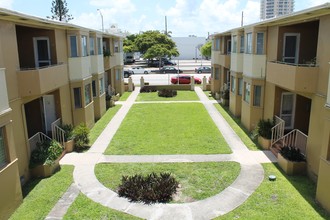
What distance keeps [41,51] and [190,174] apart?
10036 mm

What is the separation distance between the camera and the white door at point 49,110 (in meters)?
17.2

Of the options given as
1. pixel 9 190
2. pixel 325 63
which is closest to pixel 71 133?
pixel 9 190

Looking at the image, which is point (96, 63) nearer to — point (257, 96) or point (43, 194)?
point (257, 96)

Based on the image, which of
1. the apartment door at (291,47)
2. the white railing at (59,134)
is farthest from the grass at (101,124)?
the apartment door at (291,47)

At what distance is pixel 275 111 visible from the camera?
16.7 m

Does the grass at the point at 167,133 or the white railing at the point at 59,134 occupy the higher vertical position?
the white railing at the point at 59,134

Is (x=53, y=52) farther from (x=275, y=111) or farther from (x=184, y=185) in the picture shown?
(x=275, y=111)

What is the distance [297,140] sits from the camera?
1455 centimetres

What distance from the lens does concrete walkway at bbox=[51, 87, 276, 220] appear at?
10.5 meters

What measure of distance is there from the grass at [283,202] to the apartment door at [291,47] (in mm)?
6559

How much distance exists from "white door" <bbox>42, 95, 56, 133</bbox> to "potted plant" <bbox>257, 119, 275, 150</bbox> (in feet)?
37.9

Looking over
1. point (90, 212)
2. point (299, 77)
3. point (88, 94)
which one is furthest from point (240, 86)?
point (90, 212)

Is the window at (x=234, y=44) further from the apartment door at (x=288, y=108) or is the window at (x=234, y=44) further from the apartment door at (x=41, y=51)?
the apartment door at (x=41, y=51)

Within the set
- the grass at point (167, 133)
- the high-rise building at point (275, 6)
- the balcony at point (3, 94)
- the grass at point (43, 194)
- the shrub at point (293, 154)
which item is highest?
the high-rise building at point (275, 6)
